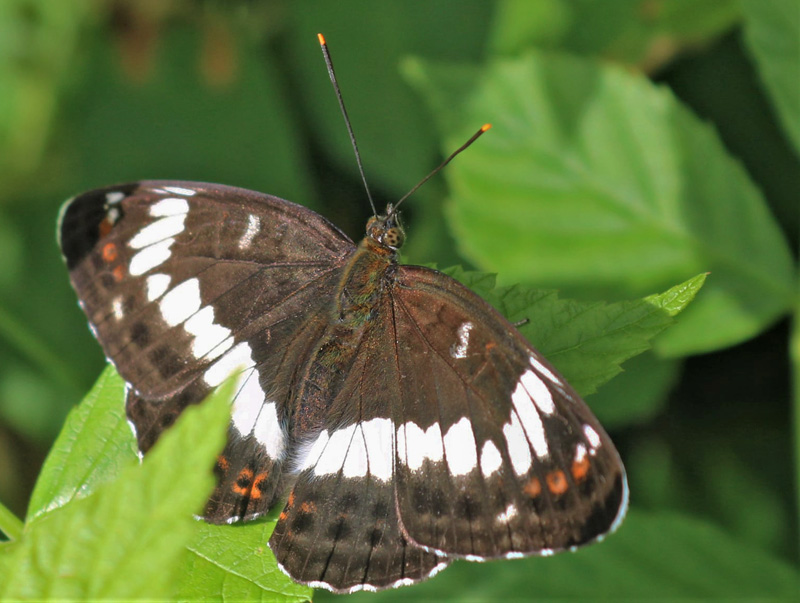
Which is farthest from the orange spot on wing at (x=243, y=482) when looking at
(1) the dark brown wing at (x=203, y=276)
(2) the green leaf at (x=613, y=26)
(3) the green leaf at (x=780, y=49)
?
(2) the green leaf at (x=613, y=26)

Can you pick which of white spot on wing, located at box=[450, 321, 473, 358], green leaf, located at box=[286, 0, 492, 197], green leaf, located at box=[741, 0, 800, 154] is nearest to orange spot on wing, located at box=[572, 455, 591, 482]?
white spot on wing, located at box=[450, 321, 473, 358]

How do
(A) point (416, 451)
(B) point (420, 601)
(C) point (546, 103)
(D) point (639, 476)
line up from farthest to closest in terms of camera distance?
1. (D) point (639, 476)
2. (C) point (546, 103)
3. (B) point (420, 601)
4. (A) point (416, 451)

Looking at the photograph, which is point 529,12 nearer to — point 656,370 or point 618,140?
point 618,140

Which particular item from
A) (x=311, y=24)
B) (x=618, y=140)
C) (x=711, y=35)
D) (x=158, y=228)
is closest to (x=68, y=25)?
(x=311, y=24)

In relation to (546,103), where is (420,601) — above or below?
below

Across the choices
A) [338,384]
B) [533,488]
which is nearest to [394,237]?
[338,384]

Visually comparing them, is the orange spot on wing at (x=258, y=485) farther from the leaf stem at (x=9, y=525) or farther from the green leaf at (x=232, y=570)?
the leaf stem at (x=9, y=525)

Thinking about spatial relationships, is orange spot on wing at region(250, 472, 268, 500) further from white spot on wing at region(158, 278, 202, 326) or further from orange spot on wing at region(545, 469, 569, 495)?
orange spot on wing at region(545, 469, 569, 495)

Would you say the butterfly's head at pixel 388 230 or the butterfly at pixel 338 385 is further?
the butterfly's head at pixel 388 230
